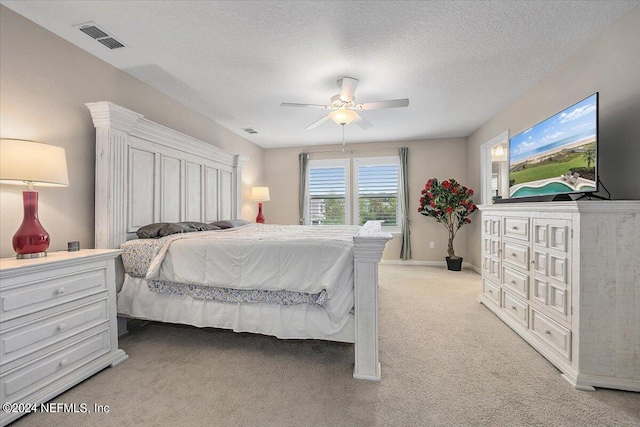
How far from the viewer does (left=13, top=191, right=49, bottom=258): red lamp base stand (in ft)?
5.77

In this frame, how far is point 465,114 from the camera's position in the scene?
417 cm

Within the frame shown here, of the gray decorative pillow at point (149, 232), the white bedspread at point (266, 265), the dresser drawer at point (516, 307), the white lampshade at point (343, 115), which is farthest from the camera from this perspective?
the white lampshade at point (343, 115)

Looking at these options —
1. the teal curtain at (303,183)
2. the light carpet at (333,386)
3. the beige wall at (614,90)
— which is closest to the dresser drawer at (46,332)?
the light carpet at (333,386)

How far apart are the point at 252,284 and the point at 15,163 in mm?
1600

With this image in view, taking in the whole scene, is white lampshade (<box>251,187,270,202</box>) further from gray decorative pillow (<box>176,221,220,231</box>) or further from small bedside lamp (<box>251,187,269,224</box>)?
gray decorative pillow (<box>176,221,220,231</box>)

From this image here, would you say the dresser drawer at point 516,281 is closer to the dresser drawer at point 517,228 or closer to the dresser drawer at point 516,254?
the dresser drawer at point 516,254

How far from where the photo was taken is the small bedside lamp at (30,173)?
1677mm

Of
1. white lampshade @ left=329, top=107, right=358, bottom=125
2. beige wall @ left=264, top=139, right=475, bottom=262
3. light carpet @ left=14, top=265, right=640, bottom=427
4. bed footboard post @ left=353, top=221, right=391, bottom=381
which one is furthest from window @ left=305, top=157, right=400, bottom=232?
bed footboard post @ left=353, top=221, right=391, bottom=381

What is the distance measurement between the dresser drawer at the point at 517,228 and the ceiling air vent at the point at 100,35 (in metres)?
3.72

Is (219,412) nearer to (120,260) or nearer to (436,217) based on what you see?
(120,260)

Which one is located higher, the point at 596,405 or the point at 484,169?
the point at 484,169

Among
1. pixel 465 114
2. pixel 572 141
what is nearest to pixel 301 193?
pixel 465 114

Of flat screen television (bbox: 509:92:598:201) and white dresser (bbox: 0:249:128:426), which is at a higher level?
flat screen television (bbox: 509:92:598:201)

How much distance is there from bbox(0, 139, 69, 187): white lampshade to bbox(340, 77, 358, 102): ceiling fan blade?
2349 mm
